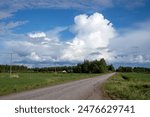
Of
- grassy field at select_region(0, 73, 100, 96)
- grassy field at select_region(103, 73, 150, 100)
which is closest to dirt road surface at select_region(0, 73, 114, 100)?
grassy field at select_region(103, 73, 150, 100)

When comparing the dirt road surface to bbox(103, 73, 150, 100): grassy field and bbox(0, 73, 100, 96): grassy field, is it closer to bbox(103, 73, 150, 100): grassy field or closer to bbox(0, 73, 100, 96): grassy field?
bbox(103, 73, 150, 100): grassy field

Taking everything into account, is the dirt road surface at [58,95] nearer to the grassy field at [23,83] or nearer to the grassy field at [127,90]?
the grassy field at [127,90]

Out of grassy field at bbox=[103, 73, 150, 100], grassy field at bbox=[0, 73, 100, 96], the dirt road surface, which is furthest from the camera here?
grassy field at bbox=[0, 73, 100, 96]

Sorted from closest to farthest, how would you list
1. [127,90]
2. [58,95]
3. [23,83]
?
[58,95] < [127,90] < [23,83]

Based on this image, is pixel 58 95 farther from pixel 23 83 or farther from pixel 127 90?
pixel 23 83

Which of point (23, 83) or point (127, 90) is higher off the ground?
point (23, 83)

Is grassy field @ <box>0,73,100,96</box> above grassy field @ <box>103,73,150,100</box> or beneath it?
above

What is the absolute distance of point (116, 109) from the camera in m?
14.7

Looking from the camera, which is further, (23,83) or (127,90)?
(23,83)

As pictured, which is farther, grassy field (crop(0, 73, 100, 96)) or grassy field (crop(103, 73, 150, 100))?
grassy field (crop(0, 73, 100, 96))

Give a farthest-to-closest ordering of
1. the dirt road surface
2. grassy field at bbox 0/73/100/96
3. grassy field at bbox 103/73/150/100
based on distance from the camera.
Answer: grassy field at bbox 0/73/100/96
grassy field at bbox 103/73/150/100
the dirt road surface

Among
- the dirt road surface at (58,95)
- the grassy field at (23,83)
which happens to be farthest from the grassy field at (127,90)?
the grassy field at (23,83)

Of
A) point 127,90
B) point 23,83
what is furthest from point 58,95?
point 23,83

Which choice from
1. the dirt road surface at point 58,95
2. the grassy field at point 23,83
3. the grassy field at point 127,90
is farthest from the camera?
the grassy field at point 23,83
